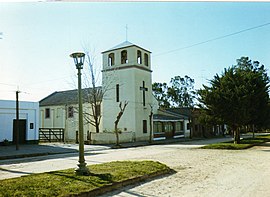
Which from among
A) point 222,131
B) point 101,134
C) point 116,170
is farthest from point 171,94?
point 116,170

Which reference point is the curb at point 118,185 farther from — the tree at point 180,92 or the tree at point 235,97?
the tree at point 180,92

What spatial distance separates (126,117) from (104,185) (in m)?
24.3

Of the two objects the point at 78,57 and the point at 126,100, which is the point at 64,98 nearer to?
the point at 126,100

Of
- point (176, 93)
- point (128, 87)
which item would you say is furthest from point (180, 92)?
point (128, 87)

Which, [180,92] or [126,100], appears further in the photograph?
[180,92]

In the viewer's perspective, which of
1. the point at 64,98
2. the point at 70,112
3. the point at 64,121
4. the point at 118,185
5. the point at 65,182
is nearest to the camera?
the point at 65,182

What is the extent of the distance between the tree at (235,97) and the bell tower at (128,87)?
906 centimetres

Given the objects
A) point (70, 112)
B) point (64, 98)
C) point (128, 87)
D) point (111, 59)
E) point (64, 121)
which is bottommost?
point (64, 121)

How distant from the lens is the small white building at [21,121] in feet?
77.3

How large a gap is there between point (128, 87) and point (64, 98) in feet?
35.4

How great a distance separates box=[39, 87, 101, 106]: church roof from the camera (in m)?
33.4

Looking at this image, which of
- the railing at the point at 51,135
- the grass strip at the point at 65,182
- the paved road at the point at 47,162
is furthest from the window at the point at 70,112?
the grass strip at the point at 65,182

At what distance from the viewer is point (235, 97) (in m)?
21.5

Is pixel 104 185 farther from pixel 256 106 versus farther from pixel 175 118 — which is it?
pixel 175 118
